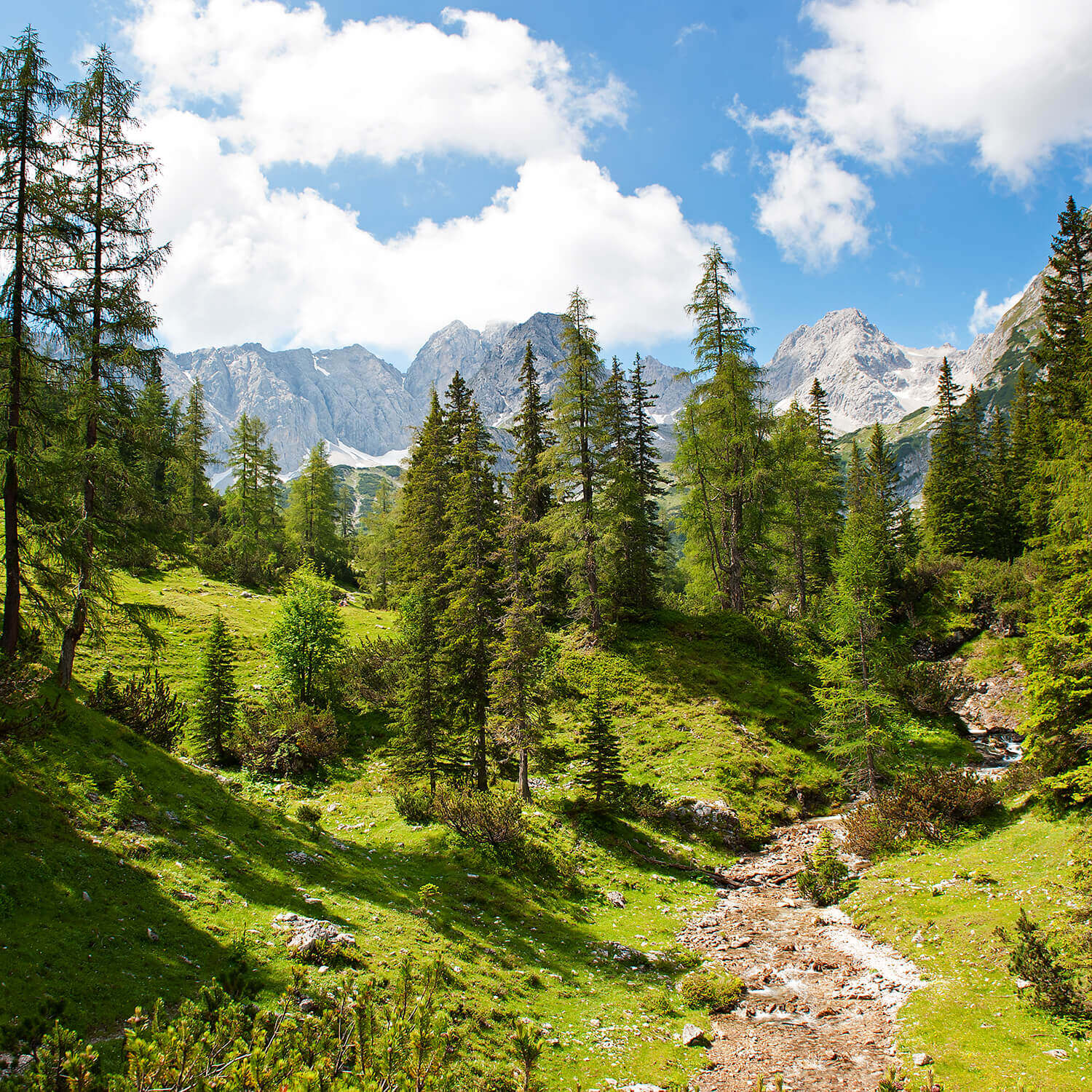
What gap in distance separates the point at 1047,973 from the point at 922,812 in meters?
9.65

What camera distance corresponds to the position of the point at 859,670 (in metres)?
22.7

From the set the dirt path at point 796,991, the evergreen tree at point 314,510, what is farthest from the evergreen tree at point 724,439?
the evergreen tree at point 314,510

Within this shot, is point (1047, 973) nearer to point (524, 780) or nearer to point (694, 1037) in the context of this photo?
point (694, 1037)

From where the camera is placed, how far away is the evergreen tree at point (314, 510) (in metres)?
62.4

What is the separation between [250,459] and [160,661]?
3426cm

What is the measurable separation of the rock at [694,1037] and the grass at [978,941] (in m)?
3.47

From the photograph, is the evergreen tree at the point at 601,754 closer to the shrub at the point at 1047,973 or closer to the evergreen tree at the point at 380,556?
the shrub at the point at 1047,973

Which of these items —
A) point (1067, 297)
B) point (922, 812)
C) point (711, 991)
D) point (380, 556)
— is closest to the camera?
point (711, 991)

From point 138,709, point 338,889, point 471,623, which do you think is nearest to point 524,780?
point 471,623

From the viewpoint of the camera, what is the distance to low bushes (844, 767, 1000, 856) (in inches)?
741

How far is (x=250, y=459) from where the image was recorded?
56719 mm

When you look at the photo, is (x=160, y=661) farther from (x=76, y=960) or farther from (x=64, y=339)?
(x=76, y=960)

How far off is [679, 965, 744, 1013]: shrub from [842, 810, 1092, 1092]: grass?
10.4ft

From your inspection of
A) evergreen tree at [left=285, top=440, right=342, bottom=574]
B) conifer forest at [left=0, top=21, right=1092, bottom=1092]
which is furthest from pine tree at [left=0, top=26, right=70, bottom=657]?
evergreen tree at [left=285, top=440, right=342, bottom=574]
